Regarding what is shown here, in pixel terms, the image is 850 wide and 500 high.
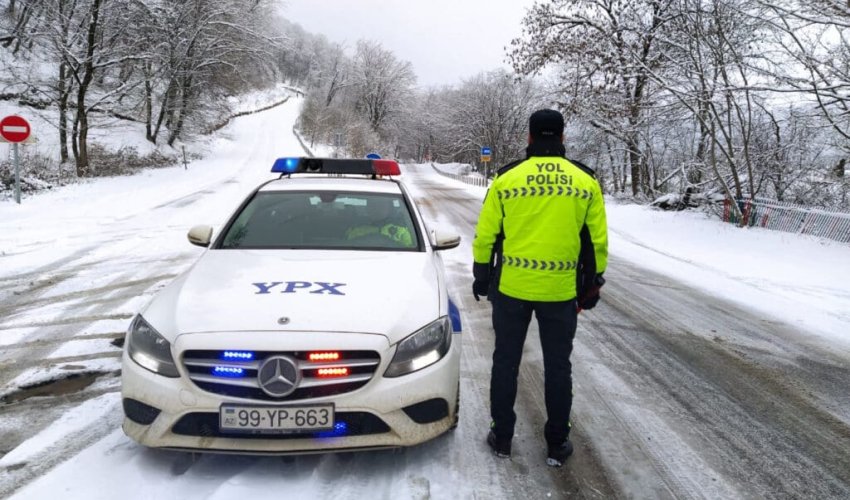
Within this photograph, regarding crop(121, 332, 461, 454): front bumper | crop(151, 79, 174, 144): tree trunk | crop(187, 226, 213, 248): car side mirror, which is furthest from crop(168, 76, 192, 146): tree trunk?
crop(121, 332, 461, 454): front bumper

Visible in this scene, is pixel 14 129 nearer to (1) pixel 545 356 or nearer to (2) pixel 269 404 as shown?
(2) pixel 269 404

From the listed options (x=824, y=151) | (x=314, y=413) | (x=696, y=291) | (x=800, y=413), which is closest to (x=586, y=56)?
(x=824, y=151)

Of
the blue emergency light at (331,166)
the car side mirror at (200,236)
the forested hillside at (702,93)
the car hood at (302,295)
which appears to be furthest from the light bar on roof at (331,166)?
the forested hillside at (702,93)

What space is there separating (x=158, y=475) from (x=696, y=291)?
718 cm

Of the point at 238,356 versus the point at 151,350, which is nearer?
the point at 238,356

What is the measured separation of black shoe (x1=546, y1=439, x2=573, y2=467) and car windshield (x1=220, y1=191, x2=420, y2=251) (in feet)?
5.42

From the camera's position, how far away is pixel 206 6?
1081 inches

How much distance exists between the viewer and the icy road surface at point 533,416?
2650 millimetres

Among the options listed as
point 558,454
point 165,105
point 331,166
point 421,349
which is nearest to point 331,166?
point 331,166

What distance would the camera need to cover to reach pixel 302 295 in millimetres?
2893

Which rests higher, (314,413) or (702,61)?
(702,61)

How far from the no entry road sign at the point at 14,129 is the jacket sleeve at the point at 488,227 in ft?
43.1

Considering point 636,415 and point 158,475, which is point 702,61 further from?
point 158,475

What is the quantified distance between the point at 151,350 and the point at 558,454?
7.26 feet
